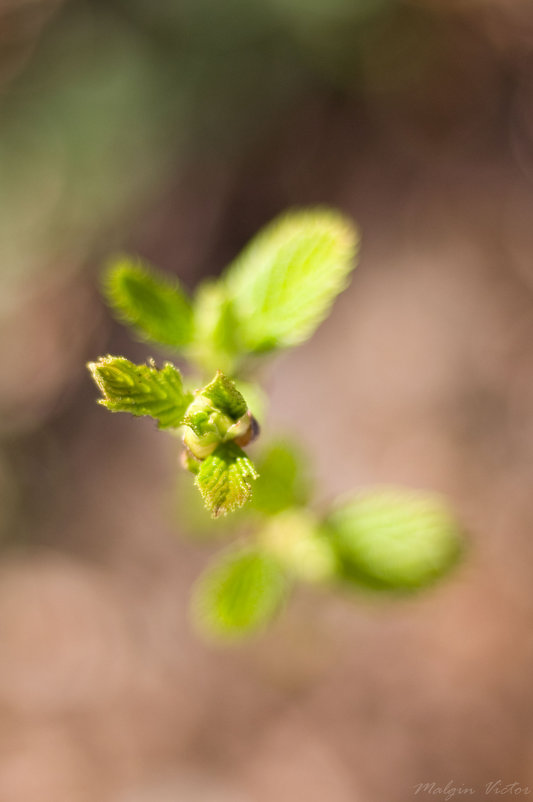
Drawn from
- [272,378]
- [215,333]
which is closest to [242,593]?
[215,333]

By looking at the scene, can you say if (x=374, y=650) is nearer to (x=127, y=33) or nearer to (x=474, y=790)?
(x=474, y=790)

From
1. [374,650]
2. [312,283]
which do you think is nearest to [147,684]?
[374,650]

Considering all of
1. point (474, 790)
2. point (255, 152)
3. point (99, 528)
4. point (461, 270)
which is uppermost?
point (255, 152)

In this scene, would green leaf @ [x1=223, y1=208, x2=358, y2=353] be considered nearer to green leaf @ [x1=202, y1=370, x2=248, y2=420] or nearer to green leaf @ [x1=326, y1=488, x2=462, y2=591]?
green leaf @ [x1=202, y1=370, x2=248, y2=420]

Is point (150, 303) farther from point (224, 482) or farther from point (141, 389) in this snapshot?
point (224, 482)

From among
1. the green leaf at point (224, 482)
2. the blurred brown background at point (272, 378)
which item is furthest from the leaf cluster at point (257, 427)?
the blurred brown background at point (272, 378)

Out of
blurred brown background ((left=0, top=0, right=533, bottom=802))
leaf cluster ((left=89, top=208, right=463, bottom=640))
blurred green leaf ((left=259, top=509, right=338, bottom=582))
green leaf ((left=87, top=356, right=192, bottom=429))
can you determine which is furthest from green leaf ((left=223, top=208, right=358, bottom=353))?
→ blurred brown background ((left=0, top=0, right=533, bottom=802))
